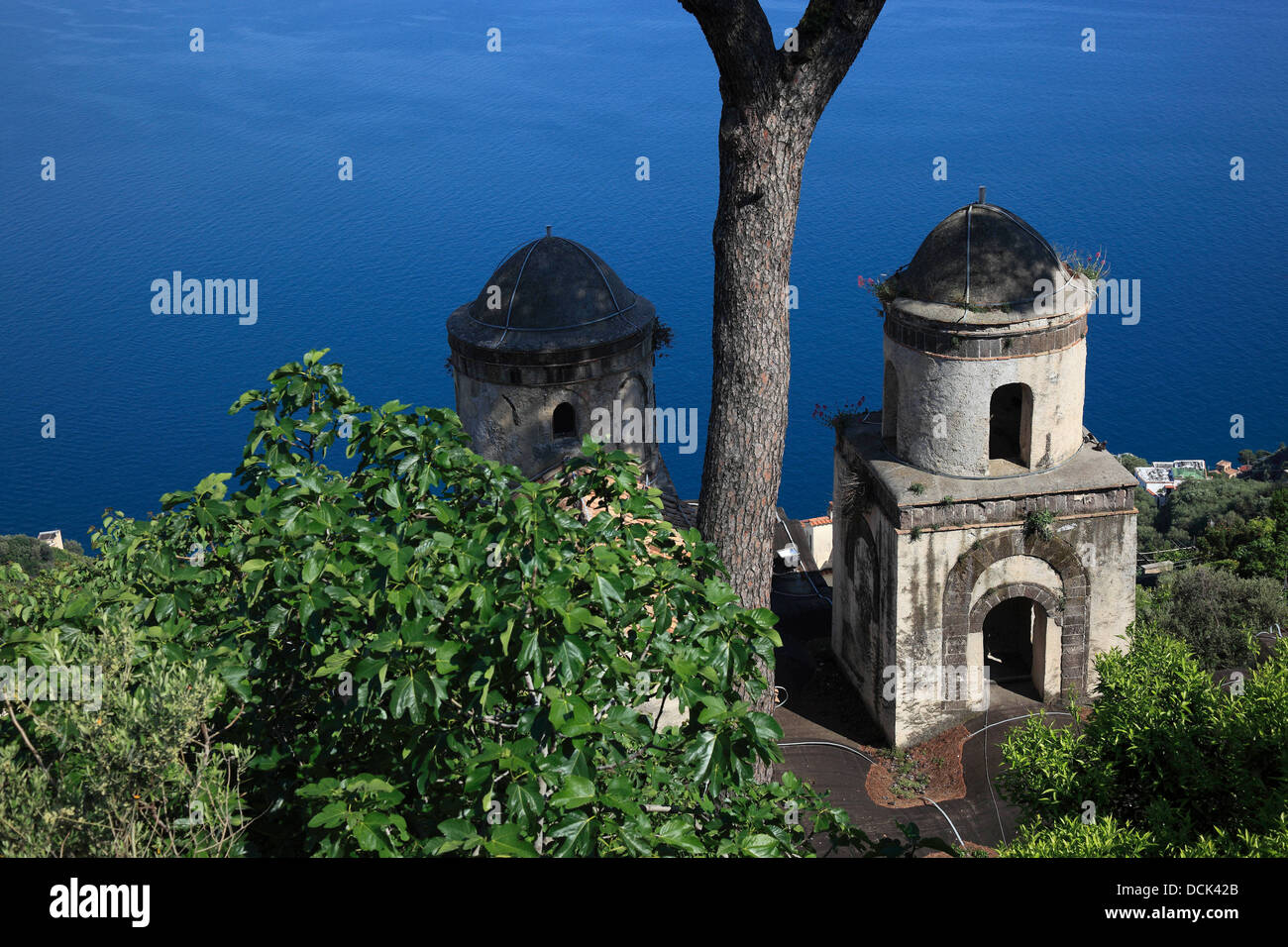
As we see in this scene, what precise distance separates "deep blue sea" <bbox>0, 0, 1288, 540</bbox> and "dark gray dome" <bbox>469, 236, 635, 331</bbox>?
106 feet

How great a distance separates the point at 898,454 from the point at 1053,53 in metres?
74.1

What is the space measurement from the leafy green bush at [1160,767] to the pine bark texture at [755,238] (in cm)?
227

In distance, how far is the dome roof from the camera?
1474 cm

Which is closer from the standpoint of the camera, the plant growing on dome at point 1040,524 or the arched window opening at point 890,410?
the plant growing on dome at point 1040,524

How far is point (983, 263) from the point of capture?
48.5ft

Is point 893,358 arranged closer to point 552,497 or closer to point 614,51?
point 552,497

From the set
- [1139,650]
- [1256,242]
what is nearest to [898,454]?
[1139,650]

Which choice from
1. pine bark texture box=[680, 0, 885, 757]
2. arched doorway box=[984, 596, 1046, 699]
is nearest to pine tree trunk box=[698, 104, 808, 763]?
pine bark texture box=[680, 0, 885, 757]

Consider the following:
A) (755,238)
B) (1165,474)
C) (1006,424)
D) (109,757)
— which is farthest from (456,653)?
(1165,474)

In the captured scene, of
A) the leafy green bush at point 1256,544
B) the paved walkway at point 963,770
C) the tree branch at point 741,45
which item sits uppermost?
the tree branch at point 741,45

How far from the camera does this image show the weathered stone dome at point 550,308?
14.5 meters

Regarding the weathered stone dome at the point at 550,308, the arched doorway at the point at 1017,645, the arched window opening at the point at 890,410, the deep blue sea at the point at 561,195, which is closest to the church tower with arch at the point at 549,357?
the weathered stone dome at the point at 550,308

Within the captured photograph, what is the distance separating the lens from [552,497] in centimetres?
720

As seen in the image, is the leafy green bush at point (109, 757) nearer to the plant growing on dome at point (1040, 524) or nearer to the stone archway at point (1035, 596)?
the stone archway at point (1035, 596)
